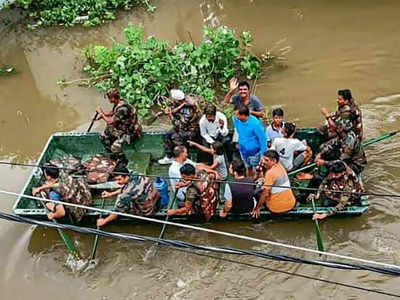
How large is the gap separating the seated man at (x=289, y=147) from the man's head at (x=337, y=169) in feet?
2.39

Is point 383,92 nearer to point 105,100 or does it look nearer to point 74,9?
point 105,100

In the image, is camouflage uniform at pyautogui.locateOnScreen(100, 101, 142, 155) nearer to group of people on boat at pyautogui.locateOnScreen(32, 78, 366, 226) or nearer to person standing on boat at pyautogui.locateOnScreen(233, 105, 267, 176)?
group of people on boat at pyautogui.locateOnScreen(32, 78, 366, 226)

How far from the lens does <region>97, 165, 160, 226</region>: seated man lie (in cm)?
730

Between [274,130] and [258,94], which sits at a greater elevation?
[258,94]

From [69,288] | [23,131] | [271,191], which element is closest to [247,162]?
[271,191]

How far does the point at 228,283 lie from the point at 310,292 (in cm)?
107

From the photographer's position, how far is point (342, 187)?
7.09 m

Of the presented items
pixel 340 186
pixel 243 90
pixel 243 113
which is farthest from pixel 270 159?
pixel 243 90

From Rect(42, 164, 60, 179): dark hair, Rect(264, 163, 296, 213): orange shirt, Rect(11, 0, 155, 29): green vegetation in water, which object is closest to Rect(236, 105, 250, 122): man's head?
Rect(264, 163, 296, 213): orange shirt

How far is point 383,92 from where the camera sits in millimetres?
10477

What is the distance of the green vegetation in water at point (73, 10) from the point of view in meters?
14.3

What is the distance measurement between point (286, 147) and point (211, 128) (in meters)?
1.27

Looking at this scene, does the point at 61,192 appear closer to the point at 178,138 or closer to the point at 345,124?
the point at 178,138

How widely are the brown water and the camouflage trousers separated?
1.39 m
